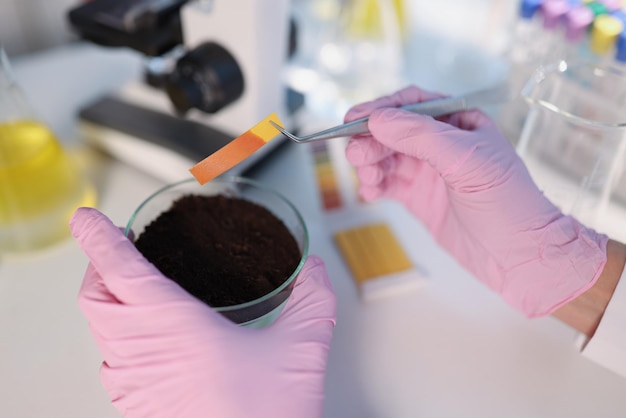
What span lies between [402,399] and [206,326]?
286 mm

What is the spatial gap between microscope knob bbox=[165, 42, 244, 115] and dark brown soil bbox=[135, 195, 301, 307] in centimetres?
22

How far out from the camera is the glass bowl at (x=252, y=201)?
0.51 metres

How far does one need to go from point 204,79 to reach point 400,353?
50cm

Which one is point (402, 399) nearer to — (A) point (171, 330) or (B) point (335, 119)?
(A) point (171, 330)

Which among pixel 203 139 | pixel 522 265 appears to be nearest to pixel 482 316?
pixel 522 265

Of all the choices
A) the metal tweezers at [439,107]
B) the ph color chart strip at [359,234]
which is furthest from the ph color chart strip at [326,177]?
the metal tweezers at [439,107]

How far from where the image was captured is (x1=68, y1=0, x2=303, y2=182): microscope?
0.78 metres

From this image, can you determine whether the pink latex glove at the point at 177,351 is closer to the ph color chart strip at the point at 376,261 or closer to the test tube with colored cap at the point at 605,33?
the ph color chart strip at the point at 376,261

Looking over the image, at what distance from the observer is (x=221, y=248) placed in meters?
0.57

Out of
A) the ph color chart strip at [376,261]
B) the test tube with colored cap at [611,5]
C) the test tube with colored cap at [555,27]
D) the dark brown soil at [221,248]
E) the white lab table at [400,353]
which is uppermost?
the test tube with colored cap at [611,5]

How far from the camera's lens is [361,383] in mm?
629

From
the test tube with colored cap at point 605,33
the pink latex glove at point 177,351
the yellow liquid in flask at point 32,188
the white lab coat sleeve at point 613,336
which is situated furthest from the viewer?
the test tube with colored cap at point 605,33

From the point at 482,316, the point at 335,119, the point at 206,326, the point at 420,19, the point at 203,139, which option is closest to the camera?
the point at 206,326

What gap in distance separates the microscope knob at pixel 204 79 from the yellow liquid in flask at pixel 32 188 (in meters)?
0.21
